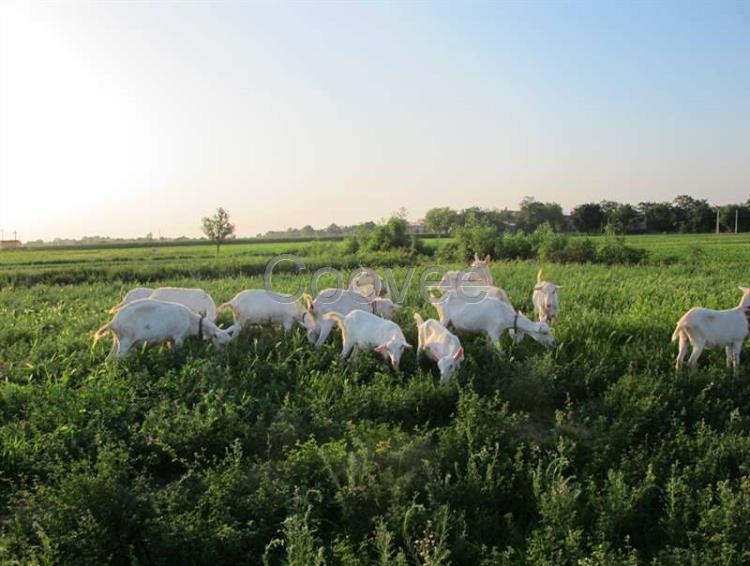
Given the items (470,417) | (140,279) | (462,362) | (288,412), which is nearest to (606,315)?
(462,362)

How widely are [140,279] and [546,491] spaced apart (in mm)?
21033

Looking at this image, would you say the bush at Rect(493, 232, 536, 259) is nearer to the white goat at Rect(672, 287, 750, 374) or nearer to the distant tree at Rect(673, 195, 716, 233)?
the white goat at Rect(672, 287, 750, 374)

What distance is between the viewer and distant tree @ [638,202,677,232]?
79375mm

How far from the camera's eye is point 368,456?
5504mm

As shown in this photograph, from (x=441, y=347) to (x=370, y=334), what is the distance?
106 cm

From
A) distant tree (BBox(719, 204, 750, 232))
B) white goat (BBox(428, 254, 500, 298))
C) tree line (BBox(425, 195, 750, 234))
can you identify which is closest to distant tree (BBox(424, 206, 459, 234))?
tree line (BBox(425, 195, 750, 234))

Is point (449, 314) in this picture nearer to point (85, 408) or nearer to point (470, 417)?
point (470, 417)

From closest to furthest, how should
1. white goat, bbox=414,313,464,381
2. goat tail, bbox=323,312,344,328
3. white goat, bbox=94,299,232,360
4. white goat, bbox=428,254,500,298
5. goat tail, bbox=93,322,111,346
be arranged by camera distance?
white goat, bbox=414,313,464,381, white goat, bbox=94,299,232,360, goat tail, bbox=93,322,111,346, goat tail, bbox=323,312,344,328, white goat, bbox=428,254,500,298

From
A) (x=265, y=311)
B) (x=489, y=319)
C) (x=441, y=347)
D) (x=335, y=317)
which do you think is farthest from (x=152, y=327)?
(x=489, y=319)

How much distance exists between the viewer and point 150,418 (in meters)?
6.10

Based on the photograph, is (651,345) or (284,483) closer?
(284,483)

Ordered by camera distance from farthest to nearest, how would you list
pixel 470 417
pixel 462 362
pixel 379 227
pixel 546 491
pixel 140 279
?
pixel 379 227 → pixel 140 279 → pixel 462 362 → pixel 470 417 → pixel 546 491

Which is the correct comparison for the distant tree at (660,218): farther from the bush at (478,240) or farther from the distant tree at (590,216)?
the bush at (478,240)

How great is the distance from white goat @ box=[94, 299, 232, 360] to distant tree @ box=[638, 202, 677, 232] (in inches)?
3222
